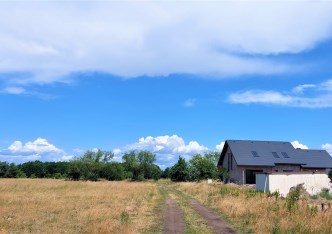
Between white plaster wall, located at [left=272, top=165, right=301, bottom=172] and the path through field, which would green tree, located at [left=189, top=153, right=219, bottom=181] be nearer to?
white plaster wall, located at [left=272, top=165, right=301, bottom=172]

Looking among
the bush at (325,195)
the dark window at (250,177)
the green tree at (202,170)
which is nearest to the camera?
the bush at (325,195)

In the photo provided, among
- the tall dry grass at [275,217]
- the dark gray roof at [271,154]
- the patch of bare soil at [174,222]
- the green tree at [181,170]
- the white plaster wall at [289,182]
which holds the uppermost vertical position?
the dark gray roof at [271,154]

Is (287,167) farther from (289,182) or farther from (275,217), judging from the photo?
(275,217)

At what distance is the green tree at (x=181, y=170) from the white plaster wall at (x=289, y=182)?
1251 inches

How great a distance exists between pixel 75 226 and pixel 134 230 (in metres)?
2.54

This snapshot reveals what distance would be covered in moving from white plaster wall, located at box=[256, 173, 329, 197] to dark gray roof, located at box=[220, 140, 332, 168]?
57.1ft

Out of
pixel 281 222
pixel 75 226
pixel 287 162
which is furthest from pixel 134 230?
pixel 287 162

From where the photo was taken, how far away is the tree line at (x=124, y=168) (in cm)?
6551

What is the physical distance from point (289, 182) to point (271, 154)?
22.6 metres

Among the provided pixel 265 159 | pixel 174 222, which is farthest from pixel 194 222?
pixel 265 159

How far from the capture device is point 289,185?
117 feet

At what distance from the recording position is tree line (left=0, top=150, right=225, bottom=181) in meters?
65.5

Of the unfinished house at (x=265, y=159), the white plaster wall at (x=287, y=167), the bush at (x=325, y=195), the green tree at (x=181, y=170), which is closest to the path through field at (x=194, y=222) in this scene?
the bush at (x=325, y=195)

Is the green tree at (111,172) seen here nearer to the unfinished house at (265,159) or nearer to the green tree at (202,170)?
the green tree at (202,170)
